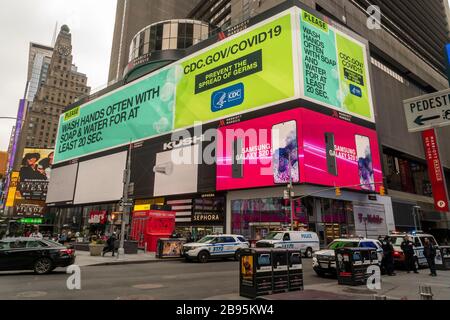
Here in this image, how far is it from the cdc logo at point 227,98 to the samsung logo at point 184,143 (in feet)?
14.7

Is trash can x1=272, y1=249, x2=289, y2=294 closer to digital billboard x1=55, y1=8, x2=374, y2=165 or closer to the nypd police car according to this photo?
the nypd police car

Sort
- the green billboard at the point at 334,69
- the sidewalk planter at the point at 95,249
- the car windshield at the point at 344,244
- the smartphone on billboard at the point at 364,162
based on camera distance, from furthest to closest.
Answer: the smartphone on billboard at the point at 364,162
the green billboard at the point at 334,69
the sidewalk planter at the point at 95,249
the car windshield at the point at 344,244

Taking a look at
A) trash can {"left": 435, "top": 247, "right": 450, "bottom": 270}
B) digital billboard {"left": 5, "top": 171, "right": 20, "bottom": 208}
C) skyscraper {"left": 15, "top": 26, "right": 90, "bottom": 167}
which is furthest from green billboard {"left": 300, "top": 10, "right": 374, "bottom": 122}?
skyscraper {"left": 15, "top": 26, "right": 90, "bottom": 167}

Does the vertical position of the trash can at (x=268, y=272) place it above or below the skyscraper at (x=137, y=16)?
below

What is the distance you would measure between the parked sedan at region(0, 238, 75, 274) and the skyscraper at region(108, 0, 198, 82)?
3684 inches

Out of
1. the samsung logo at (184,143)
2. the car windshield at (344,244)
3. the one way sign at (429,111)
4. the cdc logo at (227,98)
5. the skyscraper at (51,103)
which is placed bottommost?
the car windshield at (344,244)

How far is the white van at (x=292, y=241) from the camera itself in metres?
23.1

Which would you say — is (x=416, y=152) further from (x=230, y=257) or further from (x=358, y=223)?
Answer: (x=230, y=257)

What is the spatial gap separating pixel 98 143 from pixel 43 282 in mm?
56749

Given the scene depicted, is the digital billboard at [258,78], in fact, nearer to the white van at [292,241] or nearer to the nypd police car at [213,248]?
the white van at [292,241]

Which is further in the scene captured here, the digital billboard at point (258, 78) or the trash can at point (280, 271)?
the digital billboard at point (258, 78)

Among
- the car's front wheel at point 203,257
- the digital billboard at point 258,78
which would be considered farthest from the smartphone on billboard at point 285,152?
the car's front wheel at point 203,257

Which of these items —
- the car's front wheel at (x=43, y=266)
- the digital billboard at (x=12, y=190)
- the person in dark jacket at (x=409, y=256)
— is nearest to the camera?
the car's front wheel at (x=43, y=266)
